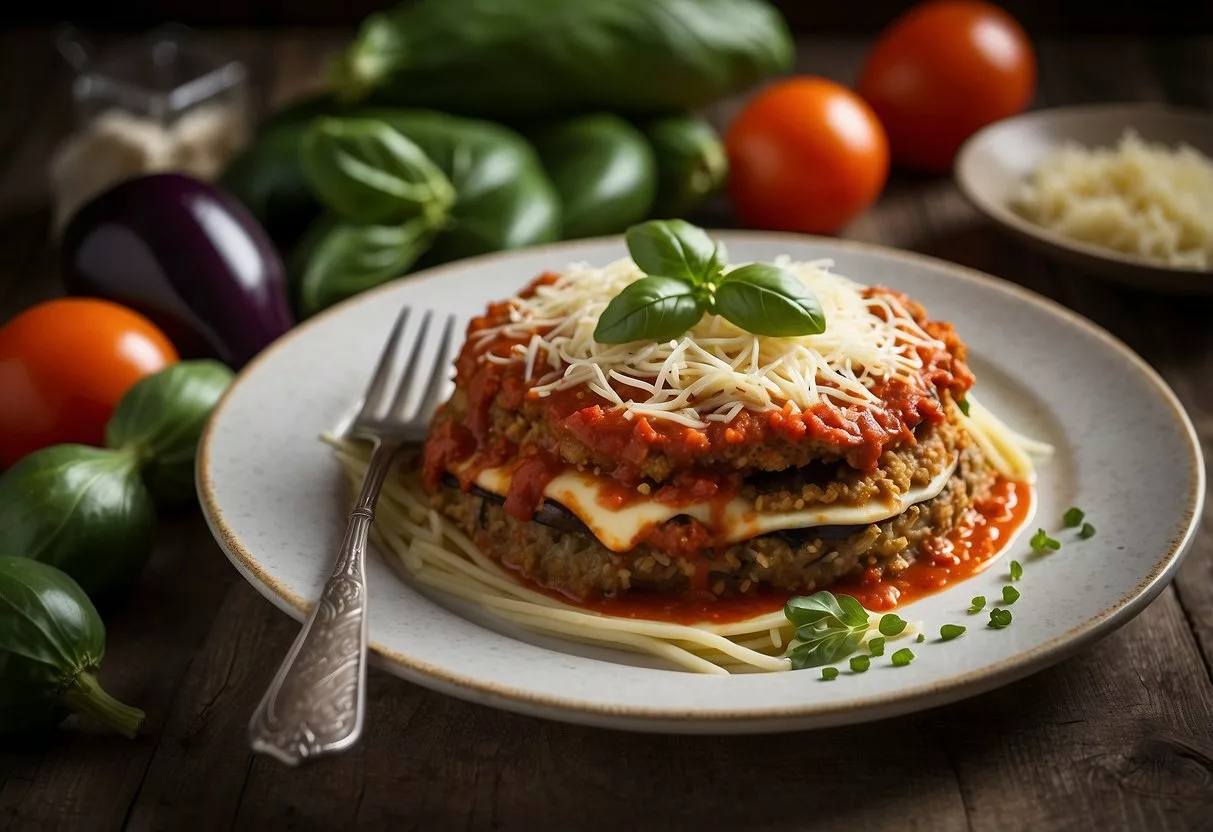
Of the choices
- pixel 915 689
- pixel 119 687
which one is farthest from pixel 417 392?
pixel 915 689

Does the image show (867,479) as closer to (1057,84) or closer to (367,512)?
(367,512)

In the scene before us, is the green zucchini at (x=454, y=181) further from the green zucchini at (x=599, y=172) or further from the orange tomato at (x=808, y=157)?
the orange tomato at (x=808, y=157)

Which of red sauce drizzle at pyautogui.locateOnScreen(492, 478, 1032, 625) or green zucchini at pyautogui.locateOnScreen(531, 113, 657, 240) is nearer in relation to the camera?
red sauce drizzle at pyautogui.locateOnScreen(492, 478, 1032, 625)

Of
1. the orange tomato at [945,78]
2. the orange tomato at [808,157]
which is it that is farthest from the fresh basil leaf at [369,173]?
the orange tomato at [945,78]

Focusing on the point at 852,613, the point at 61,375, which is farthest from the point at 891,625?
the point at 61,375

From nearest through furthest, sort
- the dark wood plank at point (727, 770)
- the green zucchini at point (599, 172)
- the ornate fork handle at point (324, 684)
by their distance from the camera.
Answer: the ornate fork handle at point (324, 684) → the dark wood plank at point (727, 770) → the green zucchini at point (599, 172)

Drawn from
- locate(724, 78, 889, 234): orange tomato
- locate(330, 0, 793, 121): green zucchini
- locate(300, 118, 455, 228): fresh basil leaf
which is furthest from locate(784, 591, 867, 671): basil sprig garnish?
locate(330, 0, 793, 121): green zucchini

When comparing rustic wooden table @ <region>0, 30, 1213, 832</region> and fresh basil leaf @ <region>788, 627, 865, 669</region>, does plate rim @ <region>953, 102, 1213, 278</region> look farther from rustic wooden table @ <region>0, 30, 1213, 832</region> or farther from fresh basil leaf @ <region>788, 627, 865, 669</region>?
fresh basil leaf @ <region>788, 627, 865, 669</region>
